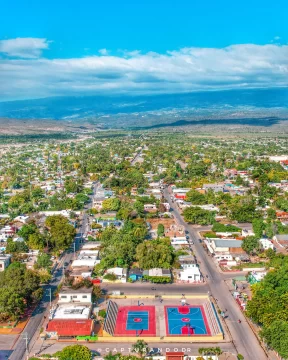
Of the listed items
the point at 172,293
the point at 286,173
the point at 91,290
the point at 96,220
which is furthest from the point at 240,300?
the point at 286,173

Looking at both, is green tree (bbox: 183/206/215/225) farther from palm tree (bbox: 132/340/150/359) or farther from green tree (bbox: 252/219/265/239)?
palm tree (bbox: 132/340/150/359)

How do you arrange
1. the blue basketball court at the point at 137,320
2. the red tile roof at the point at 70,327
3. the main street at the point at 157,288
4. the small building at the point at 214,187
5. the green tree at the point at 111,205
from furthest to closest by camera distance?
1. the small building at the point at 214,187
2. the green tree at the point at 111,205
3. the main street at the point at 157,288
4. the blue basketball court at the point at 137,320
5. the red tile roof at the point at 70,327

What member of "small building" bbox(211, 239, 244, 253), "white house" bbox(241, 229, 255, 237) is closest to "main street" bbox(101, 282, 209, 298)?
"small building" bbox(211, 239, 244, 253)

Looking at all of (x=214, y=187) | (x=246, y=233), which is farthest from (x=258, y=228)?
(x=214, y=187)

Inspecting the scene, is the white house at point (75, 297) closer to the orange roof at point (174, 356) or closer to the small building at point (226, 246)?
the orange roof at point (174, 356)

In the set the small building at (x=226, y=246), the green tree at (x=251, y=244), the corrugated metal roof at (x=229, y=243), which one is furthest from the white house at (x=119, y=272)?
the green tree at (x=251, y=244)

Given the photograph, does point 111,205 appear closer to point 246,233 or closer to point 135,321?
point 246,233

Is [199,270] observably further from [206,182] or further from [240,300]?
[206,182]
